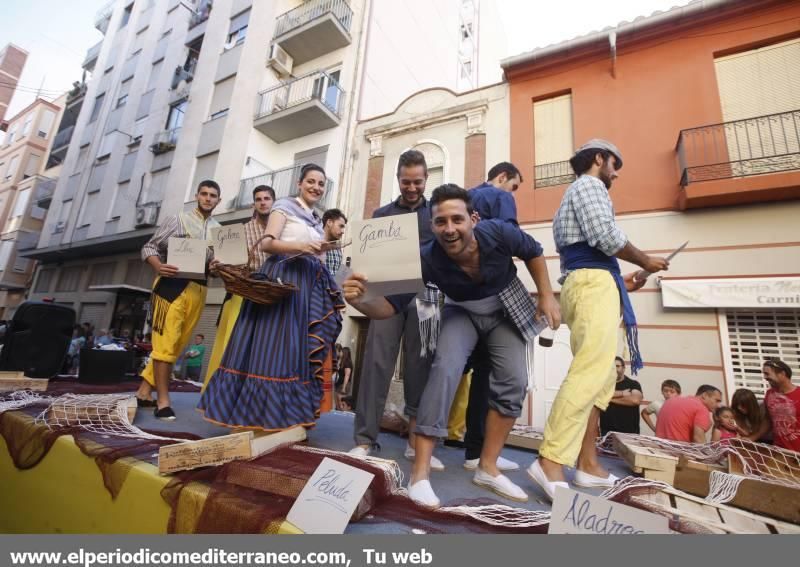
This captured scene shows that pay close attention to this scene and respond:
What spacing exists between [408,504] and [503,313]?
0.99m

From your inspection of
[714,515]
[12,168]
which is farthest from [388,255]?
[12,168]

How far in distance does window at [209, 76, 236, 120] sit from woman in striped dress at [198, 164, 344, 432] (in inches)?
488

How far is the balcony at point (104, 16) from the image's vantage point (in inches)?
781

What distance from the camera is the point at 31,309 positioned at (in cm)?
366

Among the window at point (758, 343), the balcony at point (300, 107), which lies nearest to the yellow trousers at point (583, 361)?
the window at point (758, 343)

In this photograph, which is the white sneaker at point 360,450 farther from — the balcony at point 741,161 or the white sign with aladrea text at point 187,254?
the balcony at point 741,161

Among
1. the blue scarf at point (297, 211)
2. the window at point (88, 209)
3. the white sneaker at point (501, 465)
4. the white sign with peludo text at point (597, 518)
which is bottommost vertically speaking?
the white sneaker at point (501, 465)

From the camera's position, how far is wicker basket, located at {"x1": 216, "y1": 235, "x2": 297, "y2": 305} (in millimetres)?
1867

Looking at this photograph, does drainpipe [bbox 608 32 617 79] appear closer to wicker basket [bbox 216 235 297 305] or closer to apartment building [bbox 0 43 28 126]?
wicker basket [bbox 216 235 297 305]

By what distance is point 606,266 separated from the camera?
77.2 inches

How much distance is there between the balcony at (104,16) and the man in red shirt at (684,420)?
28577 millimetres

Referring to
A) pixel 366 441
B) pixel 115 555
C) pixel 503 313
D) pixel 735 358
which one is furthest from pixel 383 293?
pixel 735 358

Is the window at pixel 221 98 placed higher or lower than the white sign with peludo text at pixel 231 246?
higher

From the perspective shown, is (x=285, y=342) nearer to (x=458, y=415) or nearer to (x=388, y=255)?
(x=388, y=255)
